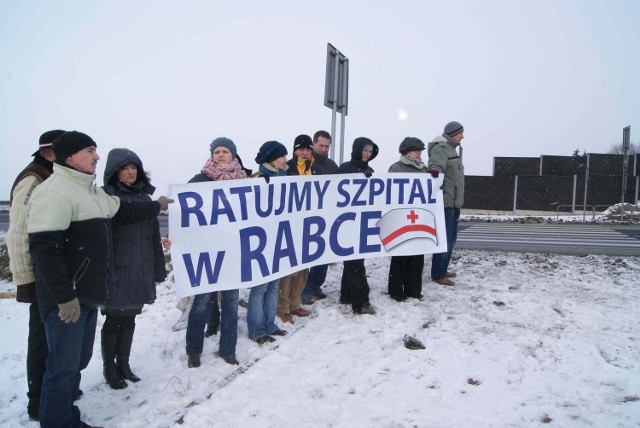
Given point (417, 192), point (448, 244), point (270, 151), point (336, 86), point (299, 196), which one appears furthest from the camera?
point (336, 86)

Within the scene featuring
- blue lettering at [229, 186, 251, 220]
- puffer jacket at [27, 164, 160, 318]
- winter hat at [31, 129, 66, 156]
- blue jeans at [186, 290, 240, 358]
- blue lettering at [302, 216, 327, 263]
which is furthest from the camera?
blue lettering at [302, 216, 327, 263]

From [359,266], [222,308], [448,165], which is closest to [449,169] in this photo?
[448,165]

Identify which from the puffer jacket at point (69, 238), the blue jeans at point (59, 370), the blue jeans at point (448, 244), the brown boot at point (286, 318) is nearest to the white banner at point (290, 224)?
the blue jeans at point (448, 244)

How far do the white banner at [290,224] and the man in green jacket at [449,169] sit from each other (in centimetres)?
38

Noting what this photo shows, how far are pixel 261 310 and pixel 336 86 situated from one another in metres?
3.94

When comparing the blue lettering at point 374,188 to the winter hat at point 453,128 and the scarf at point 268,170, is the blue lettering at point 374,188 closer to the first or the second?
the scarf at point 268,170

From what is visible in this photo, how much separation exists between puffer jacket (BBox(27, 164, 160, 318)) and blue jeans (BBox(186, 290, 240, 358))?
114 centimetres

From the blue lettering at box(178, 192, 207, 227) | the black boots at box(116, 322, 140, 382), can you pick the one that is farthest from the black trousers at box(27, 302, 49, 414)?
the blue lettering at box(178, 192, 207, 227)

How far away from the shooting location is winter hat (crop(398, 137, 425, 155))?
19.4ft

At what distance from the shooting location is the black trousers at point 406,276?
5902 mm

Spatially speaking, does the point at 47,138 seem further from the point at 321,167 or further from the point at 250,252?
the point at 321,167

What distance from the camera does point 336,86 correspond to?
700 centimetres

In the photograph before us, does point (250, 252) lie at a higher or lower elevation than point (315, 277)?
higher

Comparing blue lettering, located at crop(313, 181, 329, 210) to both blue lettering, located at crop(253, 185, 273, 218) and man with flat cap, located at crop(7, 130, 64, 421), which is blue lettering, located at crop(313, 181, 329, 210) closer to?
blue lettering, located at crop(253, 185, 273, 218)
